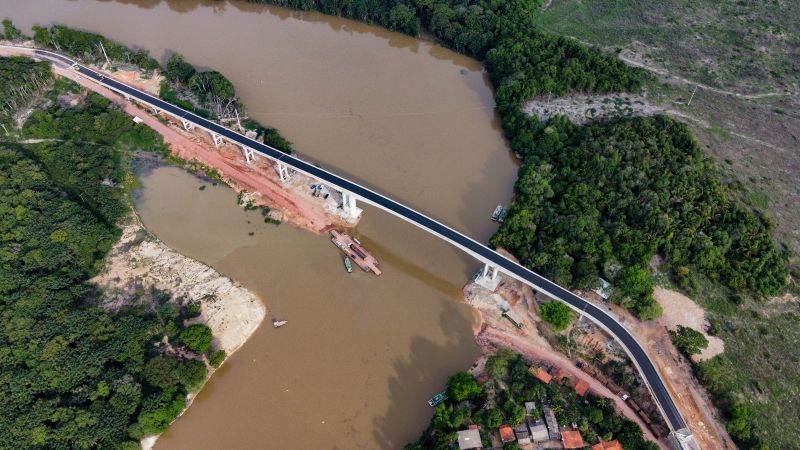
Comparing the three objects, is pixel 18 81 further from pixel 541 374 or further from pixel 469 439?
pixel 541 374

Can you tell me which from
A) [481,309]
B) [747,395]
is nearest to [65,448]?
[481,309]

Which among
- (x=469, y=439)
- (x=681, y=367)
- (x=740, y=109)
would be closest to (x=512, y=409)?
(x=469, y=439)

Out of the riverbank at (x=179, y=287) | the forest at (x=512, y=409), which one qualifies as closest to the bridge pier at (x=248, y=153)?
the riverbank at (x=179, y=287)

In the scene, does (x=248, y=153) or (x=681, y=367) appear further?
(x=248, y=153)

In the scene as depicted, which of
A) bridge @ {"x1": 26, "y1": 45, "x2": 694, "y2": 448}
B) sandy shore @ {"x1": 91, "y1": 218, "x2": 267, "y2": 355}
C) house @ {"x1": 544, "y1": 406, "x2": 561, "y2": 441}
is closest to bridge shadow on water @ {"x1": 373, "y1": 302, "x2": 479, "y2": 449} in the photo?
bridge @ {"x1": 26, "y1": 45, "x2": 694, "y2": 448}

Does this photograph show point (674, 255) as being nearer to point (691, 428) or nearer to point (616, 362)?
point (616, 362)

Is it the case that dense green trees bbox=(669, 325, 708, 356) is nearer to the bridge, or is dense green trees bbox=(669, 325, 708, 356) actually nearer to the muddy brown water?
the bridge
